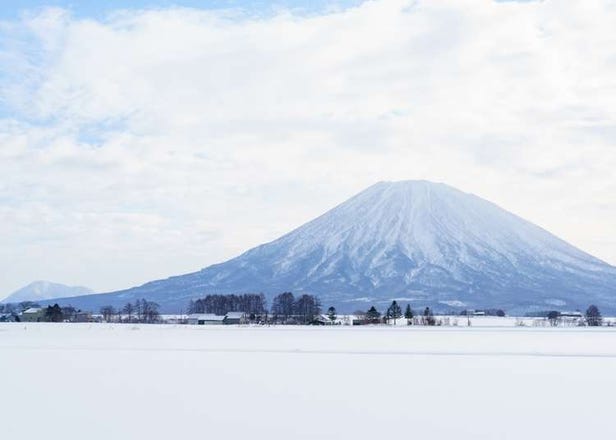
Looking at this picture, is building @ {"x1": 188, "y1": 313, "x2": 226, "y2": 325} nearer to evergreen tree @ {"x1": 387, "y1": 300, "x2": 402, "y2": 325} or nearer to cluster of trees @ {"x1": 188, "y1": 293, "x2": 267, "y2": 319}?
cluster of trees @ {"x1": 188, "y1": 293, "x2": 267, "y2": 319}

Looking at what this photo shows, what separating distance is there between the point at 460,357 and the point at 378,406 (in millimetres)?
18463

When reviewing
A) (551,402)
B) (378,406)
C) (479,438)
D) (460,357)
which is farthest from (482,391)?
(460,357)

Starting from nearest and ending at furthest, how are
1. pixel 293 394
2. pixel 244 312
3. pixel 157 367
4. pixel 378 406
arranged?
pixel 378 406 < pixel 293 394 < pixel 157 367 < pixel 244 312

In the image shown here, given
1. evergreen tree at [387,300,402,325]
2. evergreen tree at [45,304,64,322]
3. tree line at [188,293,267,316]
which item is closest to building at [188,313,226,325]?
tree line at [188,293,267,316]

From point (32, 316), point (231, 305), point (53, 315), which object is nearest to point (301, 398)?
point (53, 315)

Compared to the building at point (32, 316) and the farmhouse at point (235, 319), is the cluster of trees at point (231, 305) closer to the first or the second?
the farmhouse at point (235, 319)

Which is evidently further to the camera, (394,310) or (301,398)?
(394,310)

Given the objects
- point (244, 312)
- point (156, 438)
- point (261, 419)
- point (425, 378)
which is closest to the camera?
point (156, 438)

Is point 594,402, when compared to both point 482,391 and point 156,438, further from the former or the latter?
point 156,438

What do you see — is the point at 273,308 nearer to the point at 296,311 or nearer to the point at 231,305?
the point at 296,311

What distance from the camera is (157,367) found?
2886 cm

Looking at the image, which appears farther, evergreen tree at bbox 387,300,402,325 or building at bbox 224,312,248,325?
evergreen tree at bbox 387,300,402,325

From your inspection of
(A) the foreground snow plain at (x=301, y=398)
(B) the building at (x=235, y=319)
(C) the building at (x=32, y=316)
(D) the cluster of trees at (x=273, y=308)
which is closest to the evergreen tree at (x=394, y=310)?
(D) the cluster of trees at (x=273, y=308)

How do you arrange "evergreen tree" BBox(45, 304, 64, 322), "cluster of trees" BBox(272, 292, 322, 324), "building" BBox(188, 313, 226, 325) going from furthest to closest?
"cluster of trees" BBox(272, 292, 322, 324), "evergreen tree" BBox(45, 304, 64, 322), "building" BBox(188, 313, 226, 325)
